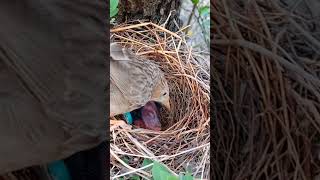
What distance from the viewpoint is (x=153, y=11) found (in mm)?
719

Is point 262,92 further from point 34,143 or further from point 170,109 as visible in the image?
point 34,143

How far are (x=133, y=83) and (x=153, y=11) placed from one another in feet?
0.39

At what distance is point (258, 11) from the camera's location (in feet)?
2.16

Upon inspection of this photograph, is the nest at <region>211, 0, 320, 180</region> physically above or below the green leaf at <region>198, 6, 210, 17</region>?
below

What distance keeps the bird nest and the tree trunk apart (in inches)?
0.4

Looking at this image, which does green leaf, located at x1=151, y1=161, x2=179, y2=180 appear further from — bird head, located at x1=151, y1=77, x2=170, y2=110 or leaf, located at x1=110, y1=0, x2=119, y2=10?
leaf, located at x1=110, y1=0, x2=119, y2=10

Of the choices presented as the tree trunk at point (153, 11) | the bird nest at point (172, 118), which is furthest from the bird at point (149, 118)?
the tree trunk at point (153, 11)

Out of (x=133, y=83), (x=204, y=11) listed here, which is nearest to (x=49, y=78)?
(x=133, y=83)

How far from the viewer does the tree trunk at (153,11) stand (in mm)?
716

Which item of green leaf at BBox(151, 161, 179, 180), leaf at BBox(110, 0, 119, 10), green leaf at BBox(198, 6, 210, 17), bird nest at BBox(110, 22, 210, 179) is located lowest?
green leaf at BBox(151, 161, 179, 180)

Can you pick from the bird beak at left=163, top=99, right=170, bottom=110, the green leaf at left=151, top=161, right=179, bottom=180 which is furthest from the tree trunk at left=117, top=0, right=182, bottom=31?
the green leaf at left=151, top=161, right=179, bottom=180

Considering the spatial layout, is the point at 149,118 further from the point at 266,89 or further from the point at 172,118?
the point at 266,89

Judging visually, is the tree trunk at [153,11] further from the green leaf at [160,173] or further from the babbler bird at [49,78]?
the green leaf at [160,173]

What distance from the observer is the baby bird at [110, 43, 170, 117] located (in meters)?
0.70
